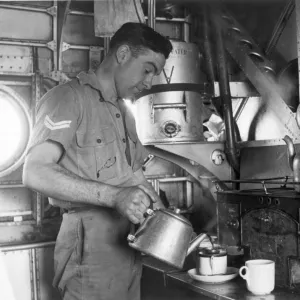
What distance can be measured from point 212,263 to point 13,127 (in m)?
1.90

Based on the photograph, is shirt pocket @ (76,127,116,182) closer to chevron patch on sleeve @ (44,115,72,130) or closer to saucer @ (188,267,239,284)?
chevron patch on sleeve @ (44,115,72,130)

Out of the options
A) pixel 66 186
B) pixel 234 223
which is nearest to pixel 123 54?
pixel 66 186

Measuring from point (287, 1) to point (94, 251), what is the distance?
2.40 m

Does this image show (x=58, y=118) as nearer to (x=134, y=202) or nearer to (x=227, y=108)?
(x=134, y=202)

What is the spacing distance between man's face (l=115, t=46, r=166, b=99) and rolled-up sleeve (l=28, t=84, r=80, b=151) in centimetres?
25

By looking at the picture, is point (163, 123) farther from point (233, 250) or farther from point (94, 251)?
point (94, 251)

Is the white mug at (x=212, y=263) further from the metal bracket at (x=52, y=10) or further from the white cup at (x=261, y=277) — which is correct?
the metal bracket at (x=52, y=10)

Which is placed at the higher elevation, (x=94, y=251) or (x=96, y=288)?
(x=94, y=251)

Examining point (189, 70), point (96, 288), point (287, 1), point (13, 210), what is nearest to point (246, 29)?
point (287, 1)

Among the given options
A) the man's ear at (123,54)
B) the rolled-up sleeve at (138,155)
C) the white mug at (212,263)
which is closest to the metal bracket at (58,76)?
the rolled-up sleeve at (138,155)

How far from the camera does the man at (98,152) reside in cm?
203

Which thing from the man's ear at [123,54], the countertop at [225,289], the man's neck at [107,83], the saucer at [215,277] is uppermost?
the man's ear at [123,54]

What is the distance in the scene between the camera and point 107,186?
73.7 inches

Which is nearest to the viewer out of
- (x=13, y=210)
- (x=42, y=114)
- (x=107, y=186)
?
(x=107, y=186)
